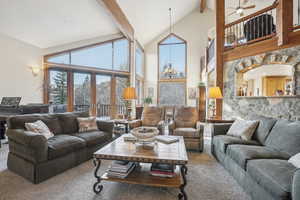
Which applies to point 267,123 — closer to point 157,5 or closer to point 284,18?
point 284,18

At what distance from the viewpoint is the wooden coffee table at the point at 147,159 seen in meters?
1.76

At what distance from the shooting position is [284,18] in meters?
3.29

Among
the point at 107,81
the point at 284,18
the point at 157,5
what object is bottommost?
the point at 107,81

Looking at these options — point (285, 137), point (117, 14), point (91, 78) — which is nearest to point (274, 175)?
point (285, 137)

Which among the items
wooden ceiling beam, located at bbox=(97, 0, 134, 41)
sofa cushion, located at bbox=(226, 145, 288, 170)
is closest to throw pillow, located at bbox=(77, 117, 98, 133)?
sofa cushion, located at bbox=(226, 145, 288, 170)

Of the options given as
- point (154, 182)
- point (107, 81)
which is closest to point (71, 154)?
point (154, 182)

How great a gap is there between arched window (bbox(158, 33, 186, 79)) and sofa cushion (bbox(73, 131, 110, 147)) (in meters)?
6.14

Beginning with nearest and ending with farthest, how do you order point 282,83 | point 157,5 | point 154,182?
point 154,182 → point 282,83 → point 157,5

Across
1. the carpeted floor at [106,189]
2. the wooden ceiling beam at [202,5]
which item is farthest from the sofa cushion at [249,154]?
the wooden ceiling beam at [202,5]

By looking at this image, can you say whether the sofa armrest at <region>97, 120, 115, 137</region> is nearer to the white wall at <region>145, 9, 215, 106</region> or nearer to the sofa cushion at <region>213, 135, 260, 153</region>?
the sofa cushion at <region>213, 135, 260, 153</region>

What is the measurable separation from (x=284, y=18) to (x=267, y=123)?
7.74ft

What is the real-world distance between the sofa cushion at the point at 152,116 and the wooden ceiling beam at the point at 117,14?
114 inches

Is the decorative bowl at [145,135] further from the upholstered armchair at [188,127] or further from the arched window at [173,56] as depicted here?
the arched window at [173,56]

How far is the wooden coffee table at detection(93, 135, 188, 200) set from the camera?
1.76 metres
